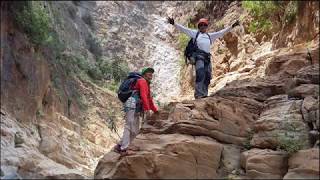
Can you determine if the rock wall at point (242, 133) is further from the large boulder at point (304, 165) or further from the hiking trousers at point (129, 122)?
the hiking trousers at point (129, 122)

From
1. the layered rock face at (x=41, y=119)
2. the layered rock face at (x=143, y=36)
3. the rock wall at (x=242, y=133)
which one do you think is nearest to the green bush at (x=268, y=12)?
the rock wall at (x=242, y=133)

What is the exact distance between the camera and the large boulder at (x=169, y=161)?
8586 millimetres

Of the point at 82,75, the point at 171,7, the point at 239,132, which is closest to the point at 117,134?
the point at 82,75

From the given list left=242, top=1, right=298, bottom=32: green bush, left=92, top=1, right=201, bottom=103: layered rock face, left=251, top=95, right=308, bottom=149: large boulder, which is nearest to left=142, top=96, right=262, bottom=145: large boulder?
left=251, top=95, right=308, bottom=149: large boulder

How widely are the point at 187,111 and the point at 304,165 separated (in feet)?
8.37

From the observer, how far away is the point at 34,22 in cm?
1177

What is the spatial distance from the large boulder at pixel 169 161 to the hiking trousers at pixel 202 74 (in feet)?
6.59

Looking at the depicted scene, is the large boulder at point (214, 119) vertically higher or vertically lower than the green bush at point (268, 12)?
lower

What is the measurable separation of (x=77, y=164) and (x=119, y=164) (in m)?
3.28

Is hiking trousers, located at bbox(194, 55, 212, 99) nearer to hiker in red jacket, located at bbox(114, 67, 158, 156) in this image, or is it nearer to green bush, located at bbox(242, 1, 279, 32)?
hiker in red jacket, located at bbox(114, 67, 158, 156)

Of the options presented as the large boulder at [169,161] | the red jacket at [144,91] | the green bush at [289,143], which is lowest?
Result: the large boulder at [169,161]

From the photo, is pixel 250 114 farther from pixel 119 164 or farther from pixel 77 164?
pixel 77 164

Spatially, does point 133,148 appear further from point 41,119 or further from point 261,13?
point 261,13

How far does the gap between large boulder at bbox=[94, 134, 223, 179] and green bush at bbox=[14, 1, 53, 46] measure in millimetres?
4098
